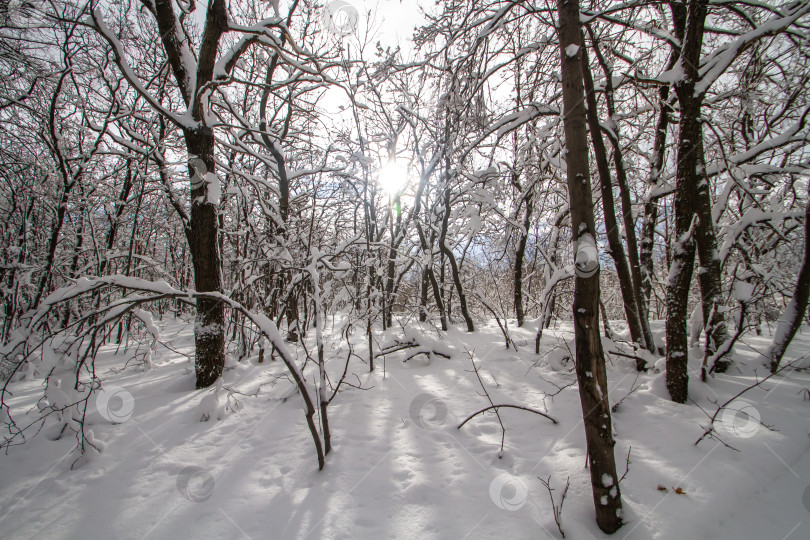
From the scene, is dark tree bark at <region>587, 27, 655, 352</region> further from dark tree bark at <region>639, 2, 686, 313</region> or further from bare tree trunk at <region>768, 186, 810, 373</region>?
bare tree trunk at <region>768, 186, 810, 373</region>

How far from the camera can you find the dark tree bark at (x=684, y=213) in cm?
324

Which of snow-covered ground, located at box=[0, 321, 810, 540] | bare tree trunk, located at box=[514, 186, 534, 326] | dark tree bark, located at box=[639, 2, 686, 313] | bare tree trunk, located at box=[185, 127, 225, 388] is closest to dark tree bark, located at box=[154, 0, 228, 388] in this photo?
bare tree trunk, located at box=[185, 127, 225, 388]

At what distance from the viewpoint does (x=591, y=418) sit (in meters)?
2.03

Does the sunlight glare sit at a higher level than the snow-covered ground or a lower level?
higher

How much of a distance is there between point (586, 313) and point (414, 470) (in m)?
1.82

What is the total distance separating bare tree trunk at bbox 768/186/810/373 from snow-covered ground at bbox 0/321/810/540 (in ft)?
1.20

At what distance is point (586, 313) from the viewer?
2.02 m

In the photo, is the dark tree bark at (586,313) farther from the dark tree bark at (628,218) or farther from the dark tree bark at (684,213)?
the dark tree bark at (628,218)

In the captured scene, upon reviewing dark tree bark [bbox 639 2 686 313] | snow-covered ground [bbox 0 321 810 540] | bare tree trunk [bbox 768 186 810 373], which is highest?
dark tree bark [bbox 639 2 686 313]

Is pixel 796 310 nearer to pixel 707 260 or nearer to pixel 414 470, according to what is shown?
Result: pixel 707 260

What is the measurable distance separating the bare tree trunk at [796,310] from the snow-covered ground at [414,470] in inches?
14.4

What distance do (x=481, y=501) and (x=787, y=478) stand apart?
2151 millimetres

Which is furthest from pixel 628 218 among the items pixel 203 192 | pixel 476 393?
pixel 203 192

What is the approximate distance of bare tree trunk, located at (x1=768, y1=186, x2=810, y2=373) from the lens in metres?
3.14
